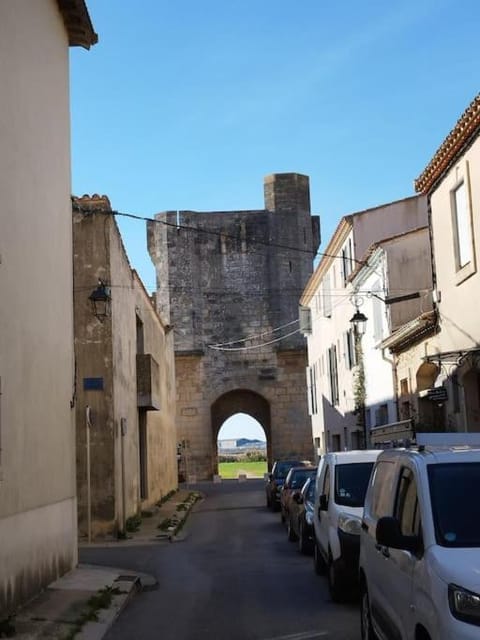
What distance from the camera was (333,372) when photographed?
38.4m

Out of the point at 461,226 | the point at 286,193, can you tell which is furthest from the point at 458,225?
the point at 286,193

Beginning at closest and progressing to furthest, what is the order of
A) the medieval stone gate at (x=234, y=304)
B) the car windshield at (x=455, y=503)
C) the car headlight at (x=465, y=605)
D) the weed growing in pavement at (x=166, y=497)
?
the car headlight at (x=465, y=605) < the car windshield at (x=455, y=503) < the weed growing in pavement at (x=166, y=497) < the medieval stone gate at (x=234, y=304)

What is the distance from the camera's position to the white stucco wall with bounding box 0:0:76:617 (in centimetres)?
1086

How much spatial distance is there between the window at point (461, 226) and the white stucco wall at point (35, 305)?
772cm

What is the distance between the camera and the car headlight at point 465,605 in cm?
488

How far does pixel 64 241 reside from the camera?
15117 millimetres

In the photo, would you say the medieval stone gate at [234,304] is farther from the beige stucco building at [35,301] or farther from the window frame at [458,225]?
the beige stucco building at [35,301]

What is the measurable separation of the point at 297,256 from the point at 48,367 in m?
39.7

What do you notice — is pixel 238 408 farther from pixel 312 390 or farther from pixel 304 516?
pixel 304 516

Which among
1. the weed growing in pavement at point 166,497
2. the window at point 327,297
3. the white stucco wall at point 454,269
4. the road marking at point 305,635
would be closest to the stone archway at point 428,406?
the white stucco wall at point 454,269

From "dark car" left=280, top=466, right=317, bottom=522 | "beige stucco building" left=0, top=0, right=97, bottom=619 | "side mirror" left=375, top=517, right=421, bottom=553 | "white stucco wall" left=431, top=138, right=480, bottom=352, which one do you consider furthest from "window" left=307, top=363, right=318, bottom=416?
"side mirror" left=375, top=517, right=421, bottom=553

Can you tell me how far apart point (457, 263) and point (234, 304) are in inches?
1340

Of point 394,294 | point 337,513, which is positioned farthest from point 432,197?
point 337,513

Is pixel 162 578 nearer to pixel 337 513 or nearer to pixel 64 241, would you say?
pixel 337 513
